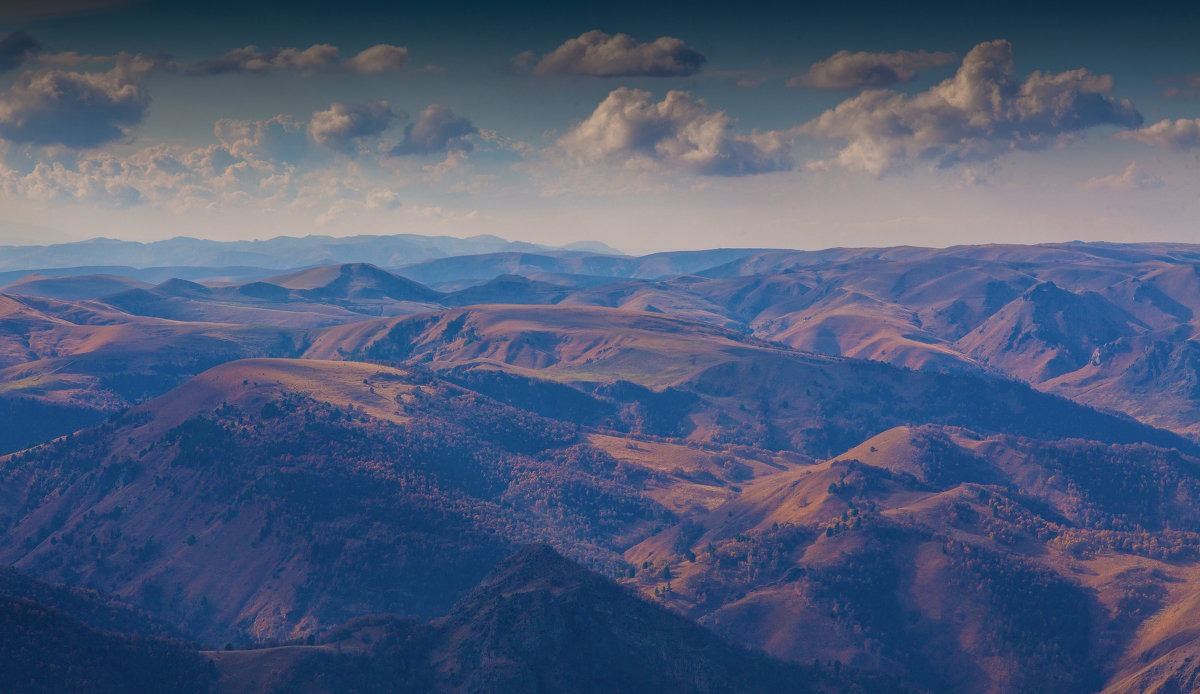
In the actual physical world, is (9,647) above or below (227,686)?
above

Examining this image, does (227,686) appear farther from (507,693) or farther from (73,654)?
(507,693)

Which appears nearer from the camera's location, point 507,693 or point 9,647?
point 9,647

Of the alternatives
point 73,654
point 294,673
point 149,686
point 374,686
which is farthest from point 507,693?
point 73,654

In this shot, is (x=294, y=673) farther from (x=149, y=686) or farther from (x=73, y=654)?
(x=73, y=654)

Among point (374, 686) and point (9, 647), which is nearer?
point (9, 647)

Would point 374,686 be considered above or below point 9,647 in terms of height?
below

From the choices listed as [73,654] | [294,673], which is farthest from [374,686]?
[73,654]

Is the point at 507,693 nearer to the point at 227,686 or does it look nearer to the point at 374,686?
the point at 374,686
